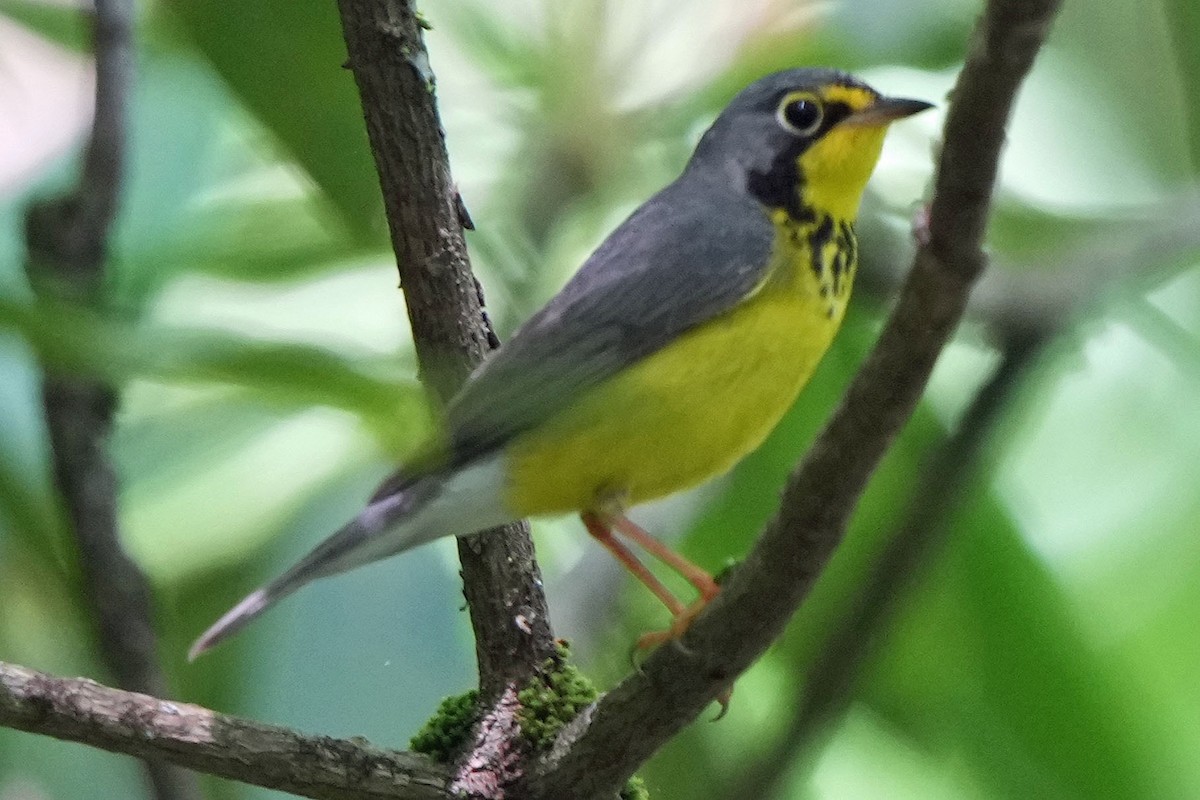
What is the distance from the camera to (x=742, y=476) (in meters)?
3.79

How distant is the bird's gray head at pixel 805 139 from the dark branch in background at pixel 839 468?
1.21 m

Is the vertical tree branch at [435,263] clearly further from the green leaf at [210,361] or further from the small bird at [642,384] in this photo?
the green leaf at [210,361]

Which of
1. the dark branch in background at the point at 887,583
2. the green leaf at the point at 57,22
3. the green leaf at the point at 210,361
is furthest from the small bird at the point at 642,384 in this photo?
the green leaf at the point at 210,361

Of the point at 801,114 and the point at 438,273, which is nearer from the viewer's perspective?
the point at 438,273

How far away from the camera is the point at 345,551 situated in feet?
8.59

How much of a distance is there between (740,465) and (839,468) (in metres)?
1.97

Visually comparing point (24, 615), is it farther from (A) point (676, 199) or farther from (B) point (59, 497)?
(A) point (676, 199)

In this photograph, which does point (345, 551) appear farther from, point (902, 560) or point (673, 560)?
point (902, 560)

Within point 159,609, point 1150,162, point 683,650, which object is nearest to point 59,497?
point 159,609

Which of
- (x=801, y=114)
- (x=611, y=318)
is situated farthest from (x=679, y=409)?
(x=801, y=114)

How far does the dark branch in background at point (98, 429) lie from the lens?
2621 millimetres

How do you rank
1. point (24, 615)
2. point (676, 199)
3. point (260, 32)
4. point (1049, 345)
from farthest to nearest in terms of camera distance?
point (24, 615), point (676, 199), point (1049, 345), point (260, 32)

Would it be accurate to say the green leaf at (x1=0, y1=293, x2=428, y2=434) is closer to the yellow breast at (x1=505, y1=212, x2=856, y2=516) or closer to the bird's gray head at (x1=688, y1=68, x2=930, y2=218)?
the yellow breast at (x1=505, y1=212, x2=856, y2=516)

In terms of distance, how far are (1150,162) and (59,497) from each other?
9.89ft
